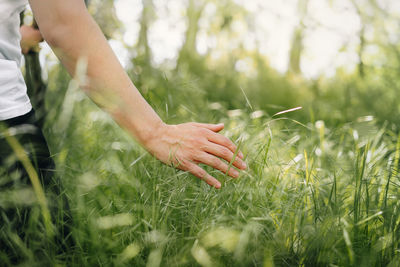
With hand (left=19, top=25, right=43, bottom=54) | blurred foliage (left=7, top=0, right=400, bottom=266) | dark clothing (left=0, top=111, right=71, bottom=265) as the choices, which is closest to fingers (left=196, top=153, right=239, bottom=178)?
blurred foliage (left=7, top=0, right=400, bottom=266)

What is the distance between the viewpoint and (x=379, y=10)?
317 cm

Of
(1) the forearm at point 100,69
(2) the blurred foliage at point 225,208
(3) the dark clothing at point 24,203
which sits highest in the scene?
(1) the forearm at point 100,69

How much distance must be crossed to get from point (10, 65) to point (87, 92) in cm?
20

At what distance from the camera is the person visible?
950mm

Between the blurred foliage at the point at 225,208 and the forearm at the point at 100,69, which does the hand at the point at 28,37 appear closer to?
the blurred foliage at the point at 225,208

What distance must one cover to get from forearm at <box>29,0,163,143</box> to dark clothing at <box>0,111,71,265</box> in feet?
0.74

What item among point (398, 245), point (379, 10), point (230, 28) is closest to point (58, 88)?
point (398, 245)

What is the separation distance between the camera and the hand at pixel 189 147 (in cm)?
109

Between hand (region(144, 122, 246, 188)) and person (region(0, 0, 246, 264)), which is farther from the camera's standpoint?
hand (region(144, 122, 246, 188))

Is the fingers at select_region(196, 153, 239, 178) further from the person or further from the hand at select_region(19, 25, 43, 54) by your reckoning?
the hand at select_region(19, 25, 43, 54)

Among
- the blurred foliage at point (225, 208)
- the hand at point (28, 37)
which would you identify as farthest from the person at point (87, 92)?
the hand at point (28, 37)

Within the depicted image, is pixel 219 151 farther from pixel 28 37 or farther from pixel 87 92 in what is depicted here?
pixel 28 37

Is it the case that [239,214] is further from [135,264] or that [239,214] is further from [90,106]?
[90,106]

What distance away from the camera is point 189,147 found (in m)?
1.12
